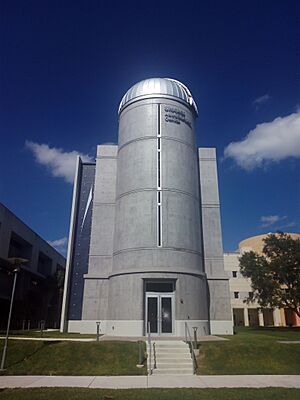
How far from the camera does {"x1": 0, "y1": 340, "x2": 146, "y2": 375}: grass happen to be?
13.1 meters

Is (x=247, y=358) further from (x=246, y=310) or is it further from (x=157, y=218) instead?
(x=246, y=310)

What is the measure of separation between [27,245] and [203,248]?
2724 centimetres

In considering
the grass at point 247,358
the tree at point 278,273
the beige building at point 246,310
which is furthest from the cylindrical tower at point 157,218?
the beige building at point 246,310

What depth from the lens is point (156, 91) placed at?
94.8ft

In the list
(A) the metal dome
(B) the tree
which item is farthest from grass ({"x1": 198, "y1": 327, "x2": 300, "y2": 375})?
(B) the tree

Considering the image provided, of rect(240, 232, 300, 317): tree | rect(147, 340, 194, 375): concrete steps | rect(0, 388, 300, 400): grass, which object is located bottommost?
rect(0, 388, 300, 400): grass

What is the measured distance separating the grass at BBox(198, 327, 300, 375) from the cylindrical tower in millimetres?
7414

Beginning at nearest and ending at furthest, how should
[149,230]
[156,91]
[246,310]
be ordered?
[149,230], [156,91], [246,310]

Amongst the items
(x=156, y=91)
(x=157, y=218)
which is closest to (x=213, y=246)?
(x=157, y=218)

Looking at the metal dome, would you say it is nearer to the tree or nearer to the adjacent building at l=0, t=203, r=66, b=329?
the adjacent building at l=0, t=203, r=66, b=329

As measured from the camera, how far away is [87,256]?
Answer: 29.2 meters

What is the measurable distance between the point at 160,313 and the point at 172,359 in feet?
28.7

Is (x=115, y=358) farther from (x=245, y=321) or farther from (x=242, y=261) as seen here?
(x=245, y=321)

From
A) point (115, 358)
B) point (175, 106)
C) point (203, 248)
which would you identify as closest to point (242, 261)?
point (203, 248)
